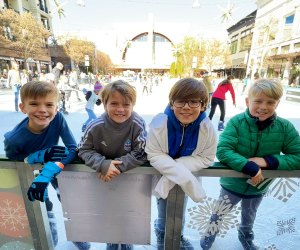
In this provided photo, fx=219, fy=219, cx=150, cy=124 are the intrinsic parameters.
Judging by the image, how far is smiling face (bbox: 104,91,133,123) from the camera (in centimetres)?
124

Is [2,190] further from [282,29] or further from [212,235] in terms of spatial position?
[282,29]

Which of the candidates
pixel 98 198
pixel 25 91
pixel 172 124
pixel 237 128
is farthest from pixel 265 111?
pixel 25 91

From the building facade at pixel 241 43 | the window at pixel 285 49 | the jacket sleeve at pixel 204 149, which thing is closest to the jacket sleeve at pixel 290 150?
the jacket sleeve at pixel 204 149

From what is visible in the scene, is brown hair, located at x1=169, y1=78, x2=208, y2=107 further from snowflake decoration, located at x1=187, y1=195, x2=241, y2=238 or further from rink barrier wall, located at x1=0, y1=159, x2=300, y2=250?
snowflake decoration, located at x1=187, y1=195, x2=241, y2=238

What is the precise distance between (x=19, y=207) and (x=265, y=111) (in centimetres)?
157

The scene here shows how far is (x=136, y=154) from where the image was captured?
46.1 inches

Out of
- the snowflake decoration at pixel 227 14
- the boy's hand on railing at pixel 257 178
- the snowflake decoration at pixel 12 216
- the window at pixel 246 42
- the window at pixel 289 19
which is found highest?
the snowflake decoration at pixel 227 14

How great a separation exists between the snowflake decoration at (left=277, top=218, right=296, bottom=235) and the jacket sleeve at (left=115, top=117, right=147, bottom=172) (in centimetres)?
105

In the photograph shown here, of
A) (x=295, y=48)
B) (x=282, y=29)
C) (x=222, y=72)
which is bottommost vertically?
(x=222, y=72)

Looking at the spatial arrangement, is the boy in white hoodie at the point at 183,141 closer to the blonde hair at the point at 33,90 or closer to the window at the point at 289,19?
the blonde hair at the point at 33,90

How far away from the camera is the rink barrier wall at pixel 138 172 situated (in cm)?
111

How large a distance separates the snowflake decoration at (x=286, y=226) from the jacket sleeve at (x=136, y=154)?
105 cm

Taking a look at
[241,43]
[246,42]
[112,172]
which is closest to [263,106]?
[112,172]

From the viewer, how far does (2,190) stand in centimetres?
126
